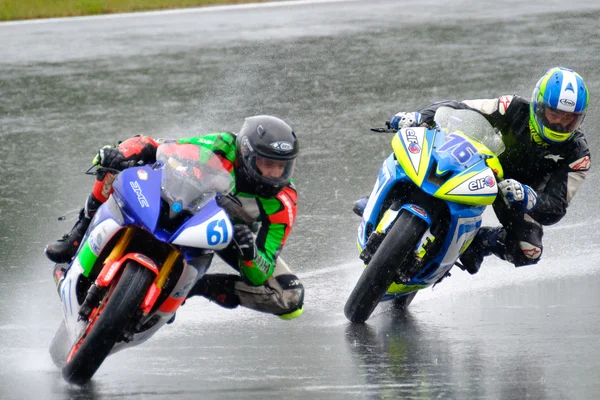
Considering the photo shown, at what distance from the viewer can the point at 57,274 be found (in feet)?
21.1

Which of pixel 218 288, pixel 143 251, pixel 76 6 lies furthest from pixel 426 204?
pixel 76 6

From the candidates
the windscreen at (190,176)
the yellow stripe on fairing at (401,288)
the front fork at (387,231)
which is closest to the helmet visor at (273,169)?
the windscreen at (190,176)

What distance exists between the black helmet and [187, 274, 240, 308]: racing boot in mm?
718

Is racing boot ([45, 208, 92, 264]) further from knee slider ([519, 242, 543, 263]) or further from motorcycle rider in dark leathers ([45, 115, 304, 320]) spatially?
knee slider ([519, 242, 543, 263])

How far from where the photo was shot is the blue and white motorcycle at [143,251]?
536 cm

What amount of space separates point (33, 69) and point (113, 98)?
195 cm

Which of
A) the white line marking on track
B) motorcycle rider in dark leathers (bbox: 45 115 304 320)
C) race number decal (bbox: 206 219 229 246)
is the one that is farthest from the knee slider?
the white line marking on track

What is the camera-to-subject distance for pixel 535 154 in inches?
296

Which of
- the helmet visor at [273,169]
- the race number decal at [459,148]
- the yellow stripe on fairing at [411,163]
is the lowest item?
the yellow stripe on fairing at [411,163]

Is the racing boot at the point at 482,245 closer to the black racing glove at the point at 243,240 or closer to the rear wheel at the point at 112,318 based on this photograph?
the black racing glove at the point at 243,240

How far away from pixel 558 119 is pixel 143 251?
3007 millimetres

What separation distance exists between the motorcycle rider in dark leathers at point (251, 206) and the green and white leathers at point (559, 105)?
73.7 inches

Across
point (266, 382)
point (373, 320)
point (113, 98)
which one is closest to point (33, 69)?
point (113, 98)

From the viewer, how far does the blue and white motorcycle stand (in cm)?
536
